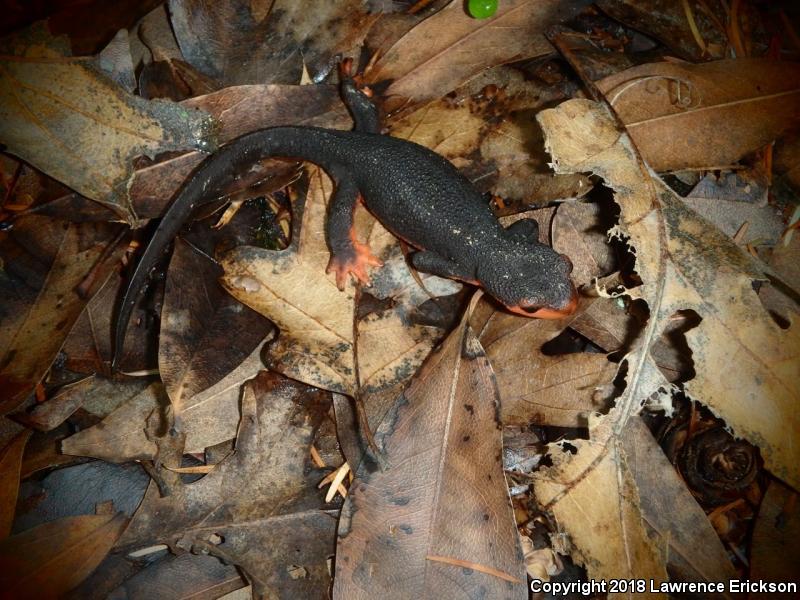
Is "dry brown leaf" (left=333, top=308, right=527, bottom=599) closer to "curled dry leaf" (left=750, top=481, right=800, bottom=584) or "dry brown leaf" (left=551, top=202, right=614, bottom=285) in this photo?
"dry brown leaf" (left=551, top=202, right=614, bottom=285)

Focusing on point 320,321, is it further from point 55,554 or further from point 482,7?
point 482,7

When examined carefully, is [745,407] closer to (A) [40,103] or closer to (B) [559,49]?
(B) [559,49]

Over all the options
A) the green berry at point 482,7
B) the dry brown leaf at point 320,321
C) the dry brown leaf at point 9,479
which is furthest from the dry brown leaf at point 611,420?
the dry brown leaf at point 9,479

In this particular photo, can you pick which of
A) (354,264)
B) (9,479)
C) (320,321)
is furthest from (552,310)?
(9,479)

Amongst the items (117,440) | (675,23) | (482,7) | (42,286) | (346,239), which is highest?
(482,7)

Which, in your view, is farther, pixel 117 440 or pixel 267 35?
pixel 267 35

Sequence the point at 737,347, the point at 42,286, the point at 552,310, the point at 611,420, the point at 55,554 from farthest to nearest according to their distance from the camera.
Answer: the point at 42,286 → the point at 552,310 → the point at 55,554 → the point at 611,420 → the point at 737,347

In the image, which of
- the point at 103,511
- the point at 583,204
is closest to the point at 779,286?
the point at 583,204

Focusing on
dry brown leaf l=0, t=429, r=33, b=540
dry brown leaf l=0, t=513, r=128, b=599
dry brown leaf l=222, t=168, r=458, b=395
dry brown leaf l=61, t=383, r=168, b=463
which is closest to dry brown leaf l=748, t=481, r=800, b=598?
dry brown leaf l=222, t=168, r=458, b=395
